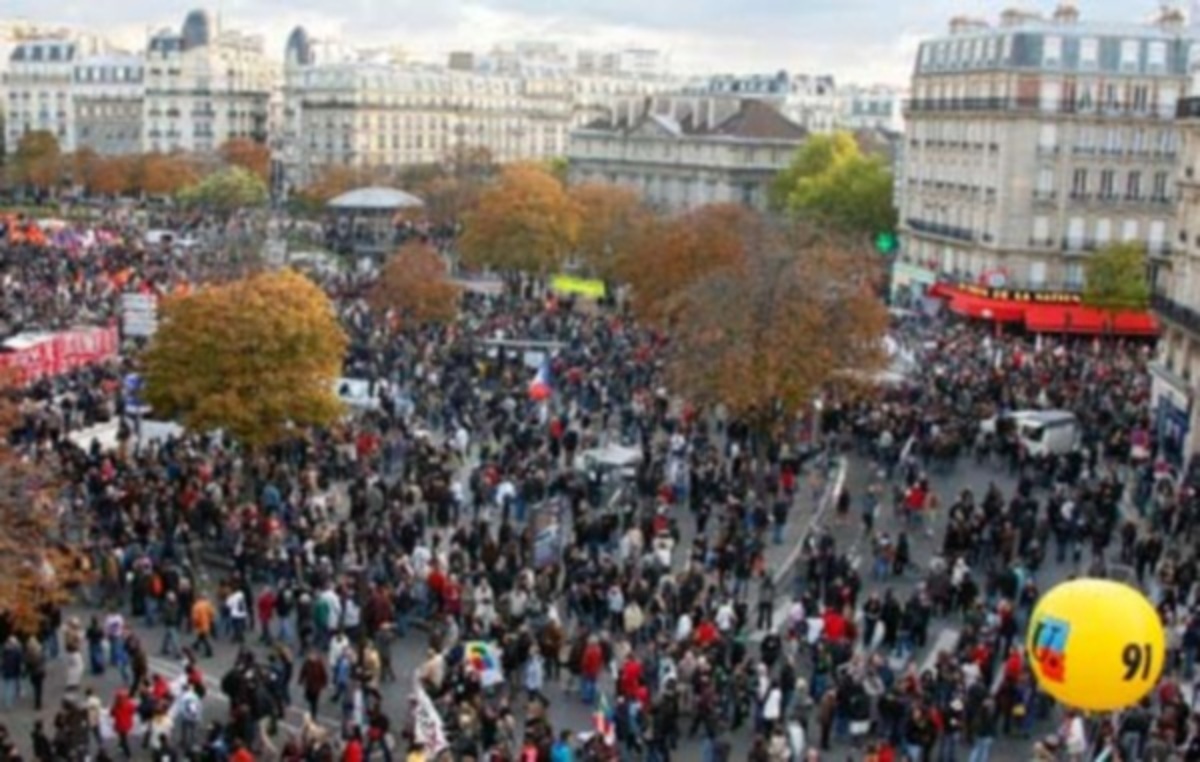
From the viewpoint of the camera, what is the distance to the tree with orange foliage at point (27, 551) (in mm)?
22016

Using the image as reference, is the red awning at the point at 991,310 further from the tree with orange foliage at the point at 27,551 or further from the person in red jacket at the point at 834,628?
the tree with orange foliage at the point at 27,551

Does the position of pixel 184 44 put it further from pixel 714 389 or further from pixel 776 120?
pixel 714 389

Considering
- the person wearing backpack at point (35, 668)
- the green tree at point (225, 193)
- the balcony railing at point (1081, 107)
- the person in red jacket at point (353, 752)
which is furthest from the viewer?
the green tree at point (225, 193)

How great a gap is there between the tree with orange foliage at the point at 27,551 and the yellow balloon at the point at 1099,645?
42.6ft

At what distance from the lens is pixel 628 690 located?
21.8m

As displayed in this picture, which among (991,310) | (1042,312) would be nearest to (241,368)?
(991,310)

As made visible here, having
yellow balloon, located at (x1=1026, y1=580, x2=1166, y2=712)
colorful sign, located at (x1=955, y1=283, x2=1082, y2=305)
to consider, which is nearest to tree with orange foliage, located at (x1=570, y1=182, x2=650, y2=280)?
colorful sign, located at (x1=955, y1=283, x2=1082, y2=305)

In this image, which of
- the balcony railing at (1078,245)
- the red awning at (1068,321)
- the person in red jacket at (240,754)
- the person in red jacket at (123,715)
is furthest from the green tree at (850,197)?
the person in red jacket at (240,754)

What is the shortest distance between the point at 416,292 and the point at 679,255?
8.79 meters

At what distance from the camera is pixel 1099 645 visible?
18.1 meters

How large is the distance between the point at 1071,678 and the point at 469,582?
11.5m

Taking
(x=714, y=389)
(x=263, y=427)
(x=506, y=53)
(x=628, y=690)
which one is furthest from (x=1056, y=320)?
(x=506, y=53)

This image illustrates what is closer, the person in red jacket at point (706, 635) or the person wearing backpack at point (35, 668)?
the person wearing backpack at point (35, 668)

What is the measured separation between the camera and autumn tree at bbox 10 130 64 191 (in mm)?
125750
